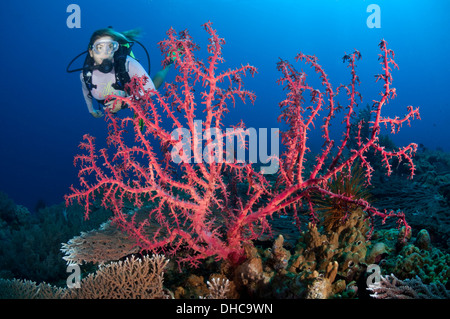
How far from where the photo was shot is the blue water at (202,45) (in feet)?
239

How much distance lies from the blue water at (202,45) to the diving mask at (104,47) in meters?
58.7

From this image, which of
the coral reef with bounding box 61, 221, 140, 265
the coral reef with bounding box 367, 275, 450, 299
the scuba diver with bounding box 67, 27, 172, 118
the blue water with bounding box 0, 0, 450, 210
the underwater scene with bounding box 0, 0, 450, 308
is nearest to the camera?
the coral reef with bounding box 367, 275, 450, 299

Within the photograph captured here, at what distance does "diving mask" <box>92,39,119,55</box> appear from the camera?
5492 mm

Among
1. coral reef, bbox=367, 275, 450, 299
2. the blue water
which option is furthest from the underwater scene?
the blue water

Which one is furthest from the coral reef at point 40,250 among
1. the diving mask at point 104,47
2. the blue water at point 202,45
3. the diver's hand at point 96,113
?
the blue water at point 202,45

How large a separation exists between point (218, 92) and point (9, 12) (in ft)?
348

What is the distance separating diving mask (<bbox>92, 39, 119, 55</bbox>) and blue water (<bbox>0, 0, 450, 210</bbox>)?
58.7m

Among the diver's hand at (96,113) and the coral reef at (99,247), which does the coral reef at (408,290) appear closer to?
the coral reef at (99,247)

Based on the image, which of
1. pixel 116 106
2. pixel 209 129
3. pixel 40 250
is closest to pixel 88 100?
pixel 116 106

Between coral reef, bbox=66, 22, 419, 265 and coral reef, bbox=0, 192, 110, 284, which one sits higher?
coral reef, bbox=66, 22, 419, 265

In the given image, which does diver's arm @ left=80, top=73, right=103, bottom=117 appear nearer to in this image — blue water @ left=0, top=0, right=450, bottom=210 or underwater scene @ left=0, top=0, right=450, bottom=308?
underwater scene @ left=0, top=0, right=450, bottom=308

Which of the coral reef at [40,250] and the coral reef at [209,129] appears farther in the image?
the coral reef at [40,250]
